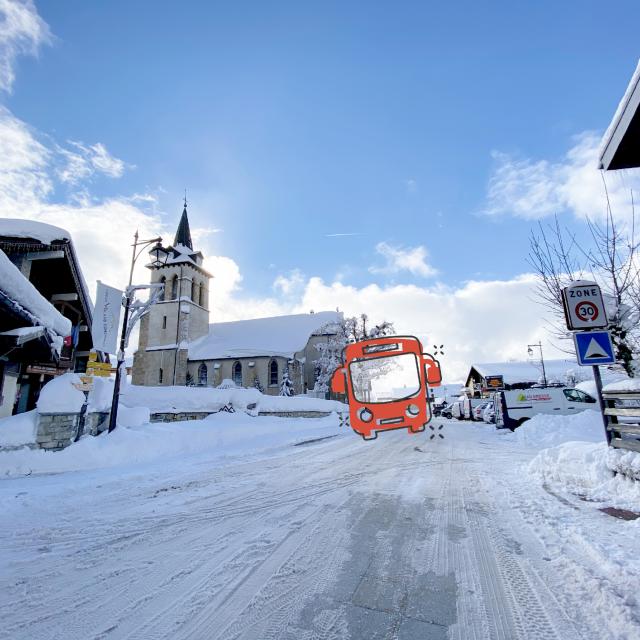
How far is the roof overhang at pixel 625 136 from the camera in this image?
4367 mm

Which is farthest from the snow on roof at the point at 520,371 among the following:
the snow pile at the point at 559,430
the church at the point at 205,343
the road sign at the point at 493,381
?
the snow pile at the point at 559,430

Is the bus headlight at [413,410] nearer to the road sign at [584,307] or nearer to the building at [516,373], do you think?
the road sign at [584,307]

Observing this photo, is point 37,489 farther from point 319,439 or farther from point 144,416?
point 319,439

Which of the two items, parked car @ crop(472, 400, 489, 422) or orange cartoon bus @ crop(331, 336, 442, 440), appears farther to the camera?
parked car @ crop(472, 400, 489, 422)

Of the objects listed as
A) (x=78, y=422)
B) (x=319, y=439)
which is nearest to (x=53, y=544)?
(x=78, y=422)

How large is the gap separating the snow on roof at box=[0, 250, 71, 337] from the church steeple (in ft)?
157

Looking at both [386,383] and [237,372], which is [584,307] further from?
[237,372]

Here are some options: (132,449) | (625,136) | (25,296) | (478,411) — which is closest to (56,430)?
(132,449)

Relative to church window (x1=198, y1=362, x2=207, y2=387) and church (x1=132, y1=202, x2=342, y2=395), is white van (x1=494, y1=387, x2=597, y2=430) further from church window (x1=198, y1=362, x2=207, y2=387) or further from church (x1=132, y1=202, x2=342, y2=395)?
church window (x1=198, y1=362, x2=207, y2=387)

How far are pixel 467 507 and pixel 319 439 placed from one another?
11.7 meters

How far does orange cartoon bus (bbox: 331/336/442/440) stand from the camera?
7273 mm

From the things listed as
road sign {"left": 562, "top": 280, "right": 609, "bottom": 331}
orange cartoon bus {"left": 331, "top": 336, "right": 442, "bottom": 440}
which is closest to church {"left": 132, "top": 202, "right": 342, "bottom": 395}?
orange cartoon bus {"left": 331, "top": 336, "right": 442, "bottom": 440}

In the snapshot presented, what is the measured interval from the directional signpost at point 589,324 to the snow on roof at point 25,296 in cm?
1041

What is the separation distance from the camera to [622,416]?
6031 mm
